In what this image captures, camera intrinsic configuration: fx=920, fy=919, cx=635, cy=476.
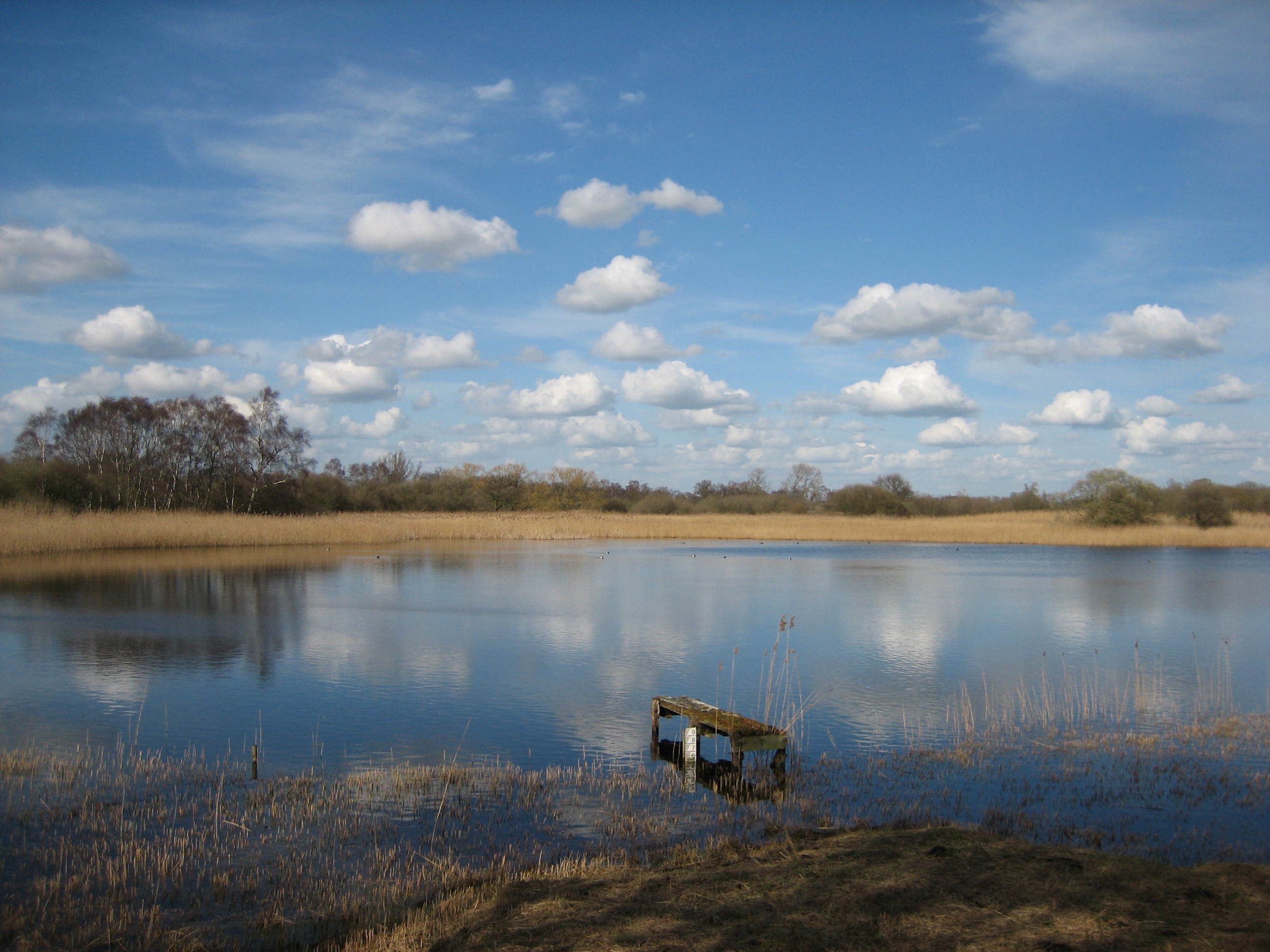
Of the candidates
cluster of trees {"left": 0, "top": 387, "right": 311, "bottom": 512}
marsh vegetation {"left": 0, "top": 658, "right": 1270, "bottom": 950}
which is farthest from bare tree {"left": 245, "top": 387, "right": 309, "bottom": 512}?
marsh vegetation {"left": 0, "top": 658, "right": 1270, "bottom": 950}

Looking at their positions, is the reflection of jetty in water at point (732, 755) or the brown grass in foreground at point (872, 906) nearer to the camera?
the brown grass in foreground at point (872, 906)

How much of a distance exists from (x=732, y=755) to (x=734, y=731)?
1.63 feet

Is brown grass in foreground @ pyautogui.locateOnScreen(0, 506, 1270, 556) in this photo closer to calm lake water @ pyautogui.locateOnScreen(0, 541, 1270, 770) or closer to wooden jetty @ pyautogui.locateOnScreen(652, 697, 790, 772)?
calm lake water @ pyautogui.locateOnScreen(0, 541, 1270, 770)

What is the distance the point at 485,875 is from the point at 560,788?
1.85 metres

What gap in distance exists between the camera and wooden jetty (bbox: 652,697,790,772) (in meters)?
7.35

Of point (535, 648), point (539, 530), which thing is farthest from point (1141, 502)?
point (535, 648)

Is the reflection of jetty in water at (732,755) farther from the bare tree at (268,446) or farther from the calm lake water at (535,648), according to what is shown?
the bare tree at (268,446)

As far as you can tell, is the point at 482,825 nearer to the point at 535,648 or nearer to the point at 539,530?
the point at 535,648

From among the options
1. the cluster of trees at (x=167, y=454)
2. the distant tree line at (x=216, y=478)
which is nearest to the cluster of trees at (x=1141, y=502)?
the distant tree line at (x=216, y=478)

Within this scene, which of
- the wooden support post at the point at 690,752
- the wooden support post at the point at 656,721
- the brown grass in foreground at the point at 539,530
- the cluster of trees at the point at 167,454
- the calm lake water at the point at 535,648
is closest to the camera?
the wooden support post at the point at 690,752

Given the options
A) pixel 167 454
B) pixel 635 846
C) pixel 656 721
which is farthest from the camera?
pixel 167 454

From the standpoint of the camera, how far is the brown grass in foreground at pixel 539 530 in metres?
29.7

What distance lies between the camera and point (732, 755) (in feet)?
25.5

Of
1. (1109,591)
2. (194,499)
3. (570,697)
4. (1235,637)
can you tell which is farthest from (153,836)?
(194,499)
